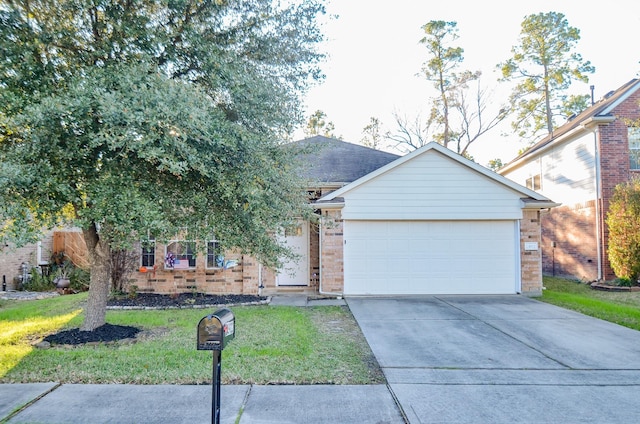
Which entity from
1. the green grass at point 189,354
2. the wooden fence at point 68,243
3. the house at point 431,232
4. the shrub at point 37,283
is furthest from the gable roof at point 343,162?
the shrub at point 37,283

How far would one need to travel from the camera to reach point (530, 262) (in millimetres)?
10977

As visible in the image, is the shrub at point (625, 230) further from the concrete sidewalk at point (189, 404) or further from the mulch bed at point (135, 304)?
the concrete sidewalk at point (189, 404)

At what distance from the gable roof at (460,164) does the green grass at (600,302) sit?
2.51 meters

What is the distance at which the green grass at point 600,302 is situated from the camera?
26.4 feet

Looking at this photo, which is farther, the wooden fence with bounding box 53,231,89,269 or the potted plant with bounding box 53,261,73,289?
the wooden fence with bounding box 53,231,89,269

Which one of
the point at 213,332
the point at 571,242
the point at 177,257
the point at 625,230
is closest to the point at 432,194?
the point at 625,230

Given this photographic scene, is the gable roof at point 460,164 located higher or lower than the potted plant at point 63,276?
higher

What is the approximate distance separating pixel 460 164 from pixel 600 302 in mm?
4734

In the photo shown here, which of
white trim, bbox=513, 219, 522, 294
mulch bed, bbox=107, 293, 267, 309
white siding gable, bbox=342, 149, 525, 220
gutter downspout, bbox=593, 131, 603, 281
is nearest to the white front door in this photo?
mulch bed, bbox=107, 293, 267, 309

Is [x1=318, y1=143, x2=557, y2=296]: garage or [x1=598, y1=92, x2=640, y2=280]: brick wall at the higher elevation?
[x1=598, y1=92, x2=640, y2=280]: brick wall

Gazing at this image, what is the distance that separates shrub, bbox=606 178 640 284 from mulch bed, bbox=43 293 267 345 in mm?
10523

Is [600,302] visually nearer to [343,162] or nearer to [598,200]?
[598,200]

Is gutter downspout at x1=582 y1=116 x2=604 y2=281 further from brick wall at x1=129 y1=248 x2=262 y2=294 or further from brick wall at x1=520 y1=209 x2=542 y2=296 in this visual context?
brick wall at x1=129 y1=248 x2=262 y2=294

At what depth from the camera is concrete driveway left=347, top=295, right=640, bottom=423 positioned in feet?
12.5
